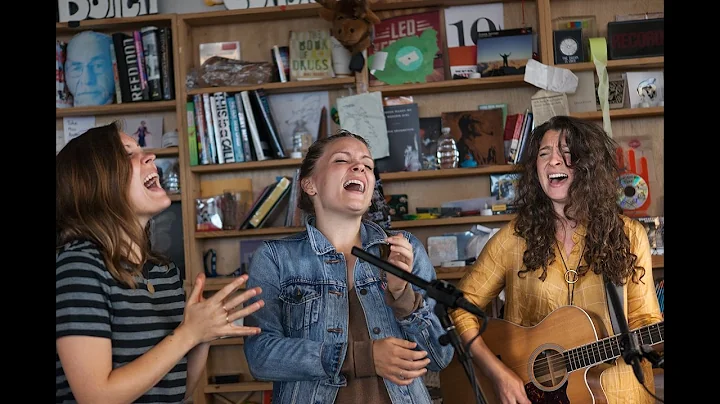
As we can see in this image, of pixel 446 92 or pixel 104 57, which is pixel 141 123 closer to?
pixel 104 57

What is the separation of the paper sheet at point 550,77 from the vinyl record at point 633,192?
543mm

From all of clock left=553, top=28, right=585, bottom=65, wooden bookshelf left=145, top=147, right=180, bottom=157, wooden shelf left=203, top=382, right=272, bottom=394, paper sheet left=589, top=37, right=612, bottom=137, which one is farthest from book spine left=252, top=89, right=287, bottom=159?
paper sheet left=589, top=37, right=612, bottom=137

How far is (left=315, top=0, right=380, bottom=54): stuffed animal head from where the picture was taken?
140 inches

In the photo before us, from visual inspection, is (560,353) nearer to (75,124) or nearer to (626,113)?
(626,113)

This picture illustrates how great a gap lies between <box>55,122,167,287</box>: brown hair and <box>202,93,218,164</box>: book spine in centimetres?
210

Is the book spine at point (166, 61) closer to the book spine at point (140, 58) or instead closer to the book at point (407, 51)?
the book spine at point (140, 58)

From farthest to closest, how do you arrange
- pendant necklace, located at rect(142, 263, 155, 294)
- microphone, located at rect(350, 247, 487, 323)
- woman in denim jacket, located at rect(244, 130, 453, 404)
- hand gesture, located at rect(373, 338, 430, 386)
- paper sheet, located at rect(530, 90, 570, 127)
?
1. paper sheet, located at rect(530, 90, 570, 127)
2. woman in denim jacket, located at rect(244, 130, 453, 404)
3. hand gesture, located at rect(373, 338, 430, 386)
4. pendant necklace, located at rect(142, 263, 155, 294)
5. microphone, located at rect(350, 247, 487, 323)

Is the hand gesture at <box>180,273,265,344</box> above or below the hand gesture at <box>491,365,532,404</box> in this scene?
above

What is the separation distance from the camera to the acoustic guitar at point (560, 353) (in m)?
2.09

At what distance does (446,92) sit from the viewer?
3879 millimetres

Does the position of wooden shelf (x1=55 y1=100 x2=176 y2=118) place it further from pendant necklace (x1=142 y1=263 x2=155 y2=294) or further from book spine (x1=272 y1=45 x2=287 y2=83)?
pendant necklace (x1=142 y1=263 x2=155 y2=294)
